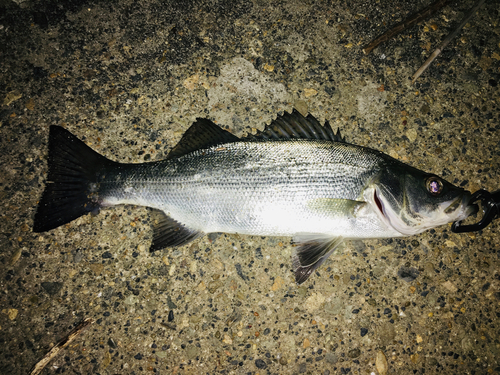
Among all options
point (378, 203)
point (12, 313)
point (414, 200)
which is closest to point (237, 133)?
point (378, 203)

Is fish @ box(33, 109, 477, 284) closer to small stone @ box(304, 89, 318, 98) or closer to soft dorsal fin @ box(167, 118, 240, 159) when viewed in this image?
soft dorsal fin @ box(167, 118, 240, 159)

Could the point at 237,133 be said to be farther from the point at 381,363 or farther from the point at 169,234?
the point at 381,363

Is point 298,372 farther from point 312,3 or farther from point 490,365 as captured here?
point 312,3

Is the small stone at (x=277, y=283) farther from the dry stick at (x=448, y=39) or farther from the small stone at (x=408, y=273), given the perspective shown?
the dry stick at (x=448, y=39)

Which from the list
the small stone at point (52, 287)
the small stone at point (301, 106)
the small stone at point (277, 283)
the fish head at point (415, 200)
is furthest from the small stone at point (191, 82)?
the small stone at point (52, 287)

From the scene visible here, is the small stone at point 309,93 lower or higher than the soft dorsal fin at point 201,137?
higher

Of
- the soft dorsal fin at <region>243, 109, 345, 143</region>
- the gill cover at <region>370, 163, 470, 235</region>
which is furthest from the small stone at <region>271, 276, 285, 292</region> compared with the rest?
the soft dorsal fin at <region>243, 109, 345, 143</region>
